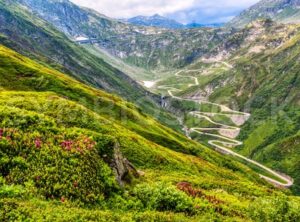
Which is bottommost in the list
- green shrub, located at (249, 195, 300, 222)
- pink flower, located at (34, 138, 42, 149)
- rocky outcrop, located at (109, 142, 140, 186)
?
green shrub, located at (249, 195, 300, 222)

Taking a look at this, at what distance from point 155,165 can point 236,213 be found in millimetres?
33593

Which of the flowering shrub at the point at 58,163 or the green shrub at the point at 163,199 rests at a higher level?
the flowering shrub at the point at 58,163

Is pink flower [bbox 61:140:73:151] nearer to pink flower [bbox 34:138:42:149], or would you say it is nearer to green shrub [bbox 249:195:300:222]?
pink flower [bbox 34:138:42:149]

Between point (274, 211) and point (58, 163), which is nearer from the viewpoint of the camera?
point (58, 163)

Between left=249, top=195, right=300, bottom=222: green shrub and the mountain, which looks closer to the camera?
the mountain

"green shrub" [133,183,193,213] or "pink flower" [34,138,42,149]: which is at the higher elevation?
"pink flower" [34,138,42,149]

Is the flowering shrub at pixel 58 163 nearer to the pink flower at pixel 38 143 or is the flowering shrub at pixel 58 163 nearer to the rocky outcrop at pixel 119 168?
the pink flower at pixel 38 143

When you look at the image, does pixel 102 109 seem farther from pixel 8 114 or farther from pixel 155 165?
pixel 8 114

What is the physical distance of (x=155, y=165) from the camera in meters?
73.1

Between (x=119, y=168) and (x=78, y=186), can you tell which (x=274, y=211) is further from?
(x=78, y=186)

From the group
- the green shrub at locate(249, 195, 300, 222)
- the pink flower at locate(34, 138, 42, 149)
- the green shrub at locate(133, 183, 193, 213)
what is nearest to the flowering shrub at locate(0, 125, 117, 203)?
the pink flower at locate(34, 138, 42, 149)

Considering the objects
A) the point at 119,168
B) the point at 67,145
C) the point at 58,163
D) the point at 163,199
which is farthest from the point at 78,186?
the point at 163,199

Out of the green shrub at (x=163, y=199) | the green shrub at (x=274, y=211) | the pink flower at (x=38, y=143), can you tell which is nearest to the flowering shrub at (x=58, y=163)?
the pink flower at (x=38, y=143)

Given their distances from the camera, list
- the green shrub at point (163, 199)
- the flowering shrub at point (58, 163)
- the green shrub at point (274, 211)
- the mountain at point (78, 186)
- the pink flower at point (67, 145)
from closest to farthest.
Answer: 1. the mountain at point (78, 186)
2. the flowering shrub at point (58, 163)
3. the green shrub at point (163, 199)
4. the pink flower at point (67, 145)
5. the green shrub at point (274, 211)
